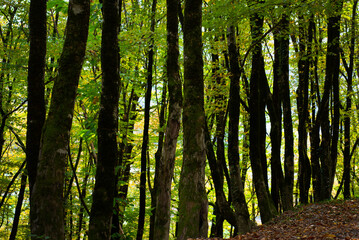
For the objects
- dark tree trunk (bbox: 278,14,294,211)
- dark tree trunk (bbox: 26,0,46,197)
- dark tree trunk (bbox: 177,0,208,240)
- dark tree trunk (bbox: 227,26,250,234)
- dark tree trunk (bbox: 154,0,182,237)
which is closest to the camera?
dark tree trunk (bbox: 177,0,208,240)

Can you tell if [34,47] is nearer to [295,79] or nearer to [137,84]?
[137,84]

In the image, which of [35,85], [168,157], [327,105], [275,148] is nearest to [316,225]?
[168,157]

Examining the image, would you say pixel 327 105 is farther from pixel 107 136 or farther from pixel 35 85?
pixel 35 85

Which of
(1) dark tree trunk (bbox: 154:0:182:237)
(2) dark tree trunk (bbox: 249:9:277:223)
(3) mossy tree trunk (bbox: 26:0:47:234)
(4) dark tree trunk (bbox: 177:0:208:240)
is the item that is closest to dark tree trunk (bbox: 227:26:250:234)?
(2) dark tree trunk (bbox: 249:9:277:223)

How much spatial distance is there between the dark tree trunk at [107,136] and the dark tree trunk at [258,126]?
5084mm

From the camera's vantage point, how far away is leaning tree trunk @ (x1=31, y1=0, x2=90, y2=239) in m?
5.32

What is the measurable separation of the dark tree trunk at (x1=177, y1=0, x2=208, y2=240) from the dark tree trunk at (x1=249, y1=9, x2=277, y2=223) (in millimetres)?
3816

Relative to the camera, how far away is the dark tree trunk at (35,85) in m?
6.16

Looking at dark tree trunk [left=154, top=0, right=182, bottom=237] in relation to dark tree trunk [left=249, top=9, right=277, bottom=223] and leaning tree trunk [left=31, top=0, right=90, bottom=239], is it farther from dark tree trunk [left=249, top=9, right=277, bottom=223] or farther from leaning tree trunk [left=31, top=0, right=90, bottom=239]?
dark tree trunk [left=249, top=9, right=277, bottom=223]

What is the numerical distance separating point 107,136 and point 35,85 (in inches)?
77.4

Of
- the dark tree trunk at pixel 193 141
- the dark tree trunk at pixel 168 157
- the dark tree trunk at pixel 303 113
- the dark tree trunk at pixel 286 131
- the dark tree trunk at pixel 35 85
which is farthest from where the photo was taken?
the dark tree trunk at pixel 303 113

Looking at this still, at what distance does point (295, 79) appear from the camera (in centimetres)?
2019

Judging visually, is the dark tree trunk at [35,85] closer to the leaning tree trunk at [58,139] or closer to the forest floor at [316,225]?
the leaning tree trunk at [58,139]

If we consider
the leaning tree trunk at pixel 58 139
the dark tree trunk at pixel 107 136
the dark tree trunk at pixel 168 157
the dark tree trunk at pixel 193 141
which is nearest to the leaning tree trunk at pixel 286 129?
the dark tree trunk at pixel 193 141
